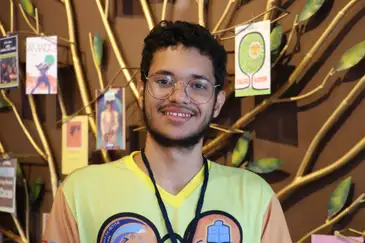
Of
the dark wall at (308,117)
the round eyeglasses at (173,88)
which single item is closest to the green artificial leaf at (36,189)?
the dark wall at (308,117)

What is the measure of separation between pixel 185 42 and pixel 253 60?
0.32 m

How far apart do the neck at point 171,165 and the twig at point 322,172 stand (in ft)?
1.28

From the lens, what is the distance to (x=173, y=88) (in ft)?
3.04

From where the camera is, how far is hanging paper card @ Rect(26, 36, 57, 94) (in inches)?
59.1

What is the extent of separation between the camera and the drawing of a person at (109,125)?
→ 1.44m

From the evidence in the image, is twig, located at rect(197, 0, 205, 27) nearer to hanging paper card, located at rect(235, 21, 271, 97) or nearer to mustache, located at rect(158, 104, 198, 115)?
hanging paper card, located at rect(235, 21, 271, 97)

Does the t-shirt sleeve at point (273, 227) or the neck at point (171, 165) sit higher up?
the neck at point (171, 165)

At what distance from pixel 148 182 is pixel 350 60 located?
65cm

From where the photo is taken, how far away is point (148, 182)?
955mm

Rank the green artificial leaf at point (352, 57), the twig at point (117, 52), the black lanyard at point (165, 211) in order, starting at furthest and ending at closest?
1. the twig at point (117, 52)
2. the green artificial leaf at point (352, 57)
3. the black lanyard at point (165, 211)

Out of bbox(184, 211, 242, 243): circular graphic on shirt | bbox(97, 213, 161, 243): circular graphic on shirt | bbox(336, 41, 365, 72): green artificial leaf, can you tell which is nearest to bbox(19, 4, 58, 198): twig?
bbox(97, 213, 161, 243): circular graphic on shirt

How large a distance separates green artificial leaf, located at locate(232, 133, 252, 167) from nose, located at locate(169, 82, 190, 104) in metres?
0.43

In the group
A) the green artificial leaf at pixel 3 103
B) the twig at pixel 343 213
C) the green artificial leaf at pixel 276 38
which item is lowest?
the twig at pixel 343 213

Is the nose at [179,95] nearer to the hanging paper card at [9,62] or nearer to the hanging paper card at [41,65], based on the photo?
the hanging paper card at [41,65]
